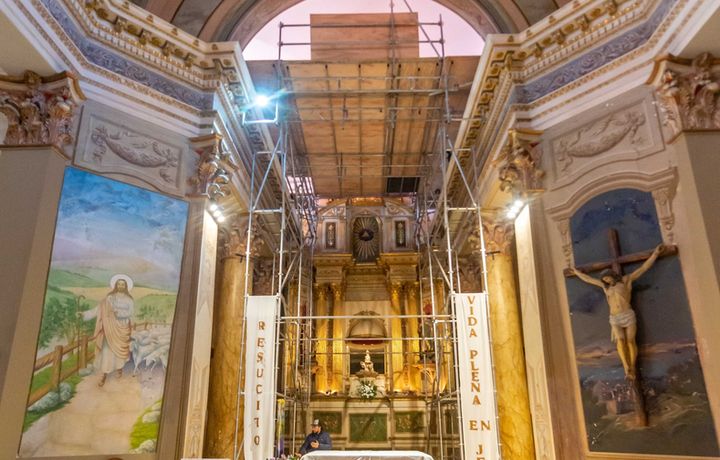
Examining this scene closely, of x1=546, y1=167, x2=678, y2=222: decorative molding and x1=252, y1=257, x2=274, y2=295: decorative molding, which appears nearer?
x1=546, y1=167, x2=678, y2=222: decorative molding

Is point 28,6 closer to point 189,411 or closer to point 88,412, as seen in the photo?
point 88,412

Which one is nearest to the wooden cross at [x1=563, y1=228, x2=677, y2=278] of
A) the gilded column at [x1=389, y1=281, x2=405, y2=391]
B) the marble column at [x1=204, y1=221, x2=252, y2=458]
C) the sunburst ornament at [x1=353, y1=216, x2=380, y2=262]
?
the marble column at [x1=204, y1=221, x2=252, y2=458]

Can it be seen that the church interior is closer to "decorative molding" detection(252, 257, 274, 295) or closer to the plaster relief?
the plaster relief

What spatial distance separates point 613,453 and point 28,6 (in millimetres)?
8381

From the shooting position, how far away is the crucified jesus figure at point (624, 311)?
649 centimetres

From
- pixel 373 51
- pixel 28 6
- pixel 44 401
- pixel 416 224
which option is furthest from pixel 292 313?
pixel 28 6

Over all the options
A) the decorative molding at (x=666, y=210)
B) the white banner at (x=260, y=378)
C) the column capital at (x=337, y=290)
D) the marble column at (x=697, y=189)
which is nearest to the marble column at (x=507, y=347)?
the marble column at (x=697, y=189)

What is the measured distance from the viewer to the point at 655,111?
6.91 meters

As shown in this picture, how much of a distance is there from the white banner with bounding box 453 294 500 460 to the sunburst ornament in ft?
30.7

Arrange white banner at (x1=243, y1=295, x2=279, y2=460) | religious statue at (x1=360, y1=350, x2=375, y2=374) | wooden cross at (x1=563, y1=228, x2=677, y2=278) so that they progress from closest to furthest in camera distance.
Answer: wooden cross at (x1=563, y1=228, x2=677, y2=278), white banner at (x1=243, y1=295, x2=279, y2=460), religious statue at (x1=360, y1=350, x2=375, y2=374)

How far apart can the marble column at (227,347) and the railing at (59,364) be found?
2294 mm

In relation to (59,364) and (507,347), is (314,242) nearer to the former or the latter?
(507,347)

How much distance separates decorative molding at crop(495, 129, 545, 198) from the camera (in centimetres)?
801

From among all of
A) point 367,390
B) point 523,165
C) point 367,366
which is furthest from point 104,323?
point 367,366
